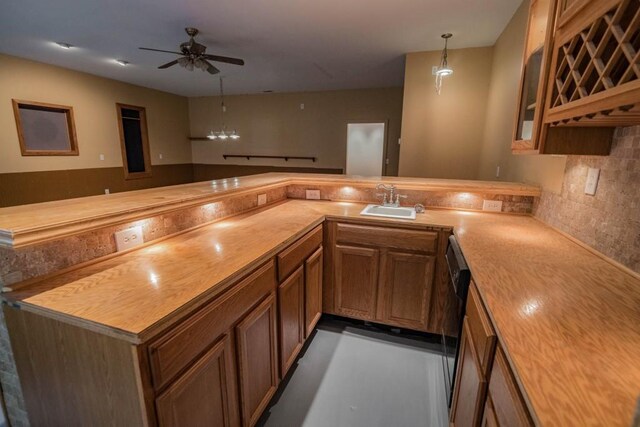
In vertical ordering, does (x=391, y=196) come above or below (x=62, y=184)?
above

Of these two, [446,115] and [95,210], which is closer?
[95,210]

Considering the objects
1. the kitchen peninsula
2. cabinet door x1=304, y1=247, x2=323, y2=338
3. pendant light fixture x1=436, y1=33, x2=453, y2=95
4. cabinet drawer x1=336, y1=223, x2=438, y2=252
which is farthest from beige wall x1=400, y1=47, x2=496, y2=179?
cabinet door x1=304, y1=247, x2=323, y2=338

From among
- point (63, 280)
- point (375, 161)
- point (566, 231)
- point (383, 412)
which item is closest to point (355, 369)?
point (383, 412)

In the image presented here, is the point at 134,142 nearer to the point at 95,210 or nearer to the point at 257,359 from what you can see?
the point at 95,210

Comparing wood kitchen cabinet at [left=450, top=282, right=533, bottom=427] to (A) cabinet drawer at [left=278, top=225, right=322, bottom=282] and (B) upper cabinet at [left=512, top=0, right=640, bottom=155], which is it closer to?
(B) upper cabinet at [left=512, top=0, right=640, bottom=155]

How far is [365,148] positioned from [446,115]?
249 cm

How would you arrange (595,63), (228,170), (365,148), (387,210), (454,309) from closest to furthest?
1. (595,63)
2. (454,309)
3. (387,210)
4. (365,148)
5. (228,170)

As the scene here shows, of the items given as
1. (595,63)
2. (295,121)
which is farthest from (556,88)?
(295,121)

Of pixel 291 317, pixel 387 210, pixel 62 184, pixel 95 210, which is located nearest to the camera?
pixel 95 210

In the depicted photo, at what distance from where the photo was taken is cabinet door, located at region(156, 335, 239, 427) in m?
0.88

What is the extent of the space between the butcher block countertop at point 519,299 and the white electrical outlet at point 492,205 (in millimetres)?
523

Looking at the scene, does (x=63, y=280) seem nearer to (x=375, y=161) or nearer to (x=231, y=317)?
(x=231, y=317)

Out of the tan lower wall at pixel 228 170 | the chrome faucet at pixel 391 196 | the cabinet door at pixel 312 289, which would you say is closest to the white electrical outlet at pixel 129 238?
the cabinet door at pixel 312 289

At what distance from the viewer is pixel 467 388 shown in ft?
3.62
